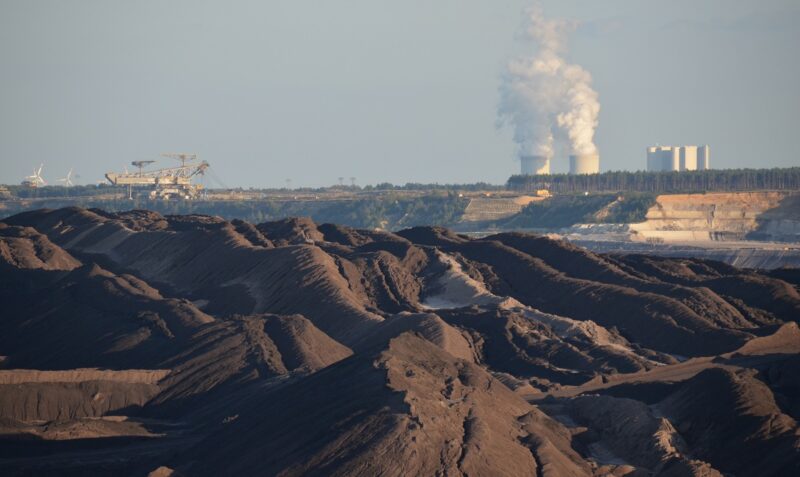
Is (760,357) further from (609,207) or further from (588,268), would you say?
(609,207)

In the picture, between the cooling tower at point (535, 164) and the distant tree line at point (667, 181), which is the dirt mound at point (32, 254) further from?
the cooling tower at point (535, 164)

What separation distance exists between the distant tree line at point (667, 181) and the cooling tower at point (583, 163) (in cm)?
1053

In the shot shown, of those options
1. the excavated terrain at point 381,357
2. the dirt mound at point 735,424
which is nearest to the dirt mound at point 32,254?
the excavated terrain at point 381,357

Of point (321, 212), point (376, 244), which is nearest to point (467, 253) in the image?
point (376, 244)

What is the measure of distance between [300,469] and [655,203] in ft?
371

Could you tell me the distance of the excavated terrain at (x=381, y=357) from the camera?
34.7m

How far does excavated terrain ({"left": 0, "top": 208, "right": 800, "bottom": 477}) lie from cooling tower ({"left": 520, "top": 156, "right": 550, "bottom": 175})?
9662 centimetres

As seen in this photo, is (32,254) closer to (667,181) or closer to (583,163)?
(667,181)

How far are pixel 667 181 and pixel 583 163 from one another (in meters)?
19.6

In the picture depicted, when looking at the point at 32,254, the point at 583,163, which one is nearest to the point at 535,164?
the point at 583,163

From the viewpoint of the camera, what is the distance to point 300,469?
31.5 metres

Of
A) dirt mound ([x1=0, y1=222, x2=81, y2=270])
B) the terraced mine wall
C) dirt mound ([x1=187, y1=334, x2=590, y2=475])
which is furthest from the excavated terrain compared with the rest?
the terraced mine wall

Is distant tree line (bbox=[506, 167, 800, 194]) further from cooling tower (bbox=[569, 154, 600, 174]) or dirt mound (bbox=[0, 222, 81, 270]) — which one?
dirt mound (bbox=[0, 222, 81, 270])

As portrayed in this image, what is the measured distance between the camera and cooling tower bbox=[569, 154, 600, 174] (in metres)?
184
